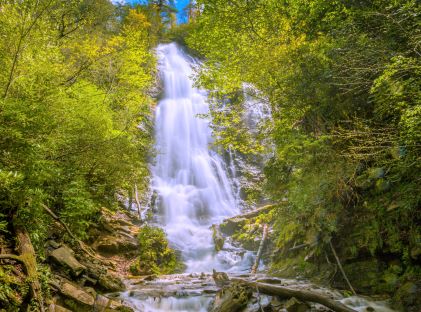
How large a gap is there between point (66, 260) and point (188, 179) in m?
13.9

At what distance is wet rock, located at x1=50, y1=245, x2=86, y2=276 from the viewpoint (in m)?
6.14

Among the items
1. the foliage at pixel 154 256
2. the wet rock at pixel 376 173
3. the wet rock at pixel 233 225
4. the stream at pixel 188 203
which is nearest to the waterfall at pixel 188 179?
the stream at pixel 188 203

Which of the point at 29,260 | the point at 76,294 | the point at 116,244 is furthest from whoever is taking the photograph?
the point at 116,244

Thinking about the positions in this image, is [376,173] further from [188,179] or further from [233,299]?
[188,179]

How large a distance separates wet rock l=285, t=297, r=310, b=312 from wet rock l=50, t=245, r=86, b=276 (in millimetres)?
4289

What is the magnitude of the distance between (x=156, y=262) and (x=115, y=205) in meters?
2.69

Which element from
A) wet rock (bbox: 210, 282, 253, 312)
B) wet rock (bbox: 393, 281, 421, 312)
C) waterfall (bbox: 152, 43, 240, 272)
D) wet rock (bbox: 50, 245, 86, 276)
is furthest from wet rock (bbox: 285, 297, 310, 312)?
waterfall (bbox: 152, 43, 240, 272)

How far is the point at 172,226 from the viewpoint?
15.9 m

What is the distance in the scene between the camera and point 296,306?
5.55 meters

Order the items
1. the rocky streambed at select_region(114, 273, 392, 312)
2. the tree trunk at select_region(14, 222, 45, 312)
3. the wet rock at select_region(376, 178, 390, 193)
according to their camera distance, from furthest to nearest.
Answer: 1. the wet rock at select_region(376, 178, 390, 193)
2. the rocky streambed at select_region(114, 273, 392, 312)
3. the tree trunk at select_region(14, 222, 45, 312)

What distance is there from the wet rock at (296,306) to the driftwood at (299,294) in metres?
0.18

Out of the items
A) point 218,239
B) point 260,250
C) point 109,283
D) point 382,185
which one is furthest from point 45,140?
point 218,239

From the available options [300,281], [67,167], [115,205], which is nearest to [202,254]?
[115,205]

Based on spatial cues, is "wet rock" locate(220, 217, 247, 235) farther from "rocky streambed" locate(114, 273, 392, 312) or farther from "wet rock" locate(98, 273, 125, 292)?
"wet rock" locate(98, 273, 125, 292)
